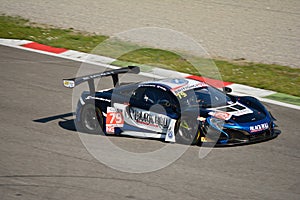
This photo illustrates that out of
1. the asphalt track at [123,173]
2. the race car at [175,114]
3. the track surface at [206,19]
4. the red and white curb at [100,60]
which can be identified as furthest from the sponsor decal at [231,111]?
the track surface at [206,19]

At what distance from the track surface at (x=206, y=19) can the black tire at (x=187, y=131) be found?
680 centimetres

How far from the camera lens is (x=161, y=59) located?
17.2 metres

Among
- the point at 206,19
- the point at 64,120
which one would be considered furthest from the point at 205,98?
the point at 206,19

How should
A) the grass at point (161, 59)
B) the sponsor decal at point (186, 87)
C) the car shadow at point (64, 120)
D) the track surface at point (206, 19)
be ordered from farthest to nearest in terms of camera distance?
the track surface at point (206, 19)
the grass at point (161, 59)
the car shadow at point (64, 120)
the sponsor decal at point (186, 87)

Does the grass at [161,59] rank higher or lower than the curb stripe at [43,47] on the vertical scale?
higher

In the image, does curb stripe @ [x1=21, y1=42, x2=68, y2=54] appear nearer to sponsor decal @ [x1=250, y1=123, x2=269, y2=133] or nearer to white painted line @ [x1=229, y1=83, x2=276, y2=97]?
white painted line @ [x1=229, y1=83, x2=276, y2=97]

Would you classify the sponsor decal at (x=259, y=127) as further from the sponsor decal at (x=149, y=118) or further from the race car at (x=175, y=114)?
the sponsor decal at (x=149, y=118)

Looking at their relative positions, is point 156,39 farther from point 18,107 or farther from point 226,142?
point 226,142

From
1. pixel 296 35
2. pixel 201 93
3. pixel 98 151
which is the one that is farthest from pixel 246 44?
pixel 98 151

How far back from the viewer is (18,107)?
13.6m

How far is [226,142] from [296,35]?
9248 mm

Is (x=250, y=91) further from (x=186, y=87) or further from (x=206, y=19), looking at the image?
(x=206, y=19)

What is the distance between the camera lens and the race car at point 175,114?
1098cm

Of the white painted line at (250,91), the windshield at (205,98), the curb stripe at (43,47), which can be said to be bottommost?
the white painted line at (250,91)
